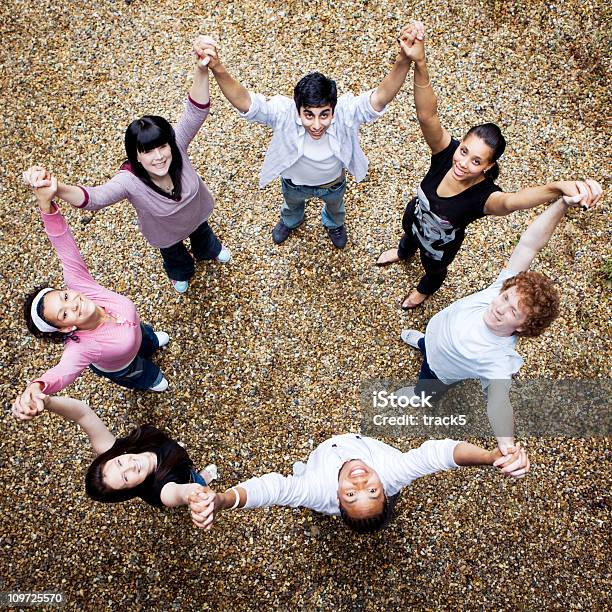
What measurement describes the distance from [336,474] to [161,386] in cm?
184

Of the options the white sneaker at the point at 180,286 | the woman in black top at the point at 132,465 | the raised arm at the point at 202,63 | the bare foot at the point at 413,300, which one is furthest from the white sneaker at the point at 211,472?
the raised arm at the point at 202,63

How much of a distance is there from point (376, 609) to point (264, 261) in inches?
116

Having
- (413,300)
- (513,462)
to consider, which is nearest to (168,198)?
(413,300)

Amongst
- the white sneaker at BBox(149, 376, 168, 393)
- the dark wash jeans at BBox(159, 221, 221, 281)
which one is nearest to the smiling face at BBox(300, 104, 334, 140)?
the dark wash jeans at BBox(159, 221, 221, 281)

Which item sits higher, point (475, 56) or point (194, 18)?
point (194, 18)

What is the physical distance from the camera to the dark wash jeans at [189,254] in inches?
151

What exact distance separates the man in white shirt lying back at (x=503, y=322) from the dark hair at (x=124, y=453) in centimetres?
182

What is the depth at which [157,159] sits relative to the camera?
2842 millimetres

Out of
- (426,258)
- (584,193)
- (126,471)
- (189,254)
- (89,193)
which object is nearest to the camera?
(584,193)

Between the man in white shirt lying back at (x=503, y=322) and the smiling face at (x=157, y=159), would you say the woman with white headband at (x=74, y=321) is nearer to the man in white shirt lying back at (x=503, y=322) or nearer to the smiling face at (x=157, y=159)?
the smiling face at (x=157, y=159)

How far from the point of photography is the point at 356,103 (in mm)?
3131

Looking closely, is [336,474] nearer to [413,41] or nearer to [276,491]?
[276,491]

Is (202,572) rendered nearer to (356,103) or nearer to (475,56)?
(356,103)

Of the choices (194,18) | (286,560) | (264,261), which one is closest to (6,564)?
(286,560)
